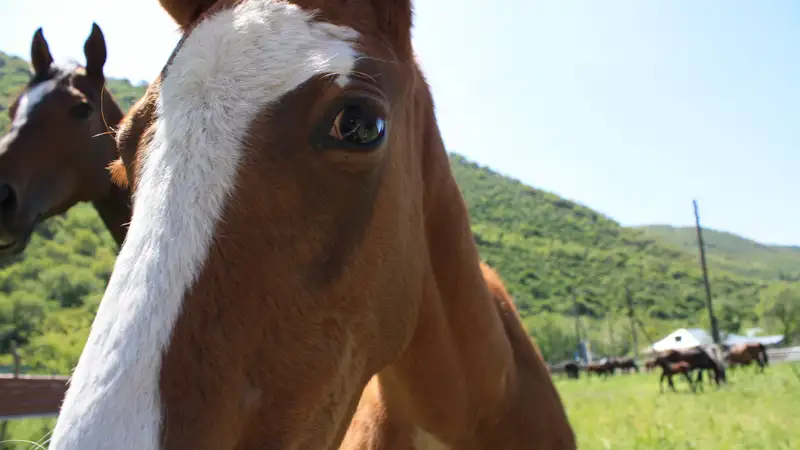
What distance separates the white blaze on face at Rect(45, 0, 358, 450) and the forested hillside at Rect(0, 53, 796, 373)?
3496 millimetres

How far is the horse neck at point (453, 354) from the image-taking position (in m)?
2.46

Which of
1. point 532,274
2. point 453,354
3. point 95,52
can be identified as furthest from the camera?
point 532,274

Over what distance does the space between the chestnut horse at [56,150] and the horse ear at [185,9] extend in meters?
2.43

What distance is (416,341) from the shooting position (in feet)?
7.98

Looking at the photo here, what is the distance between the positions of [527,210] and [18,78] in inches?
5025

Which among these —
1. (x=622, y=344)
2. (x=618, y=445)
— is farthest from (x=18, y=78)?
(x=618, y=445)

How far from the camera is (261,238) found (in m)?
1.48

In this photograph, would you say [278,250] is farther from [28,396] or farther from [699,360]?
[699,360]

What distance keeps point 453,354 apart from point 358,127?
1250 mm

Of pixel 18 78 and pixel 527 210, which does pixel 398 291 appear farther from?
pixel 527 210

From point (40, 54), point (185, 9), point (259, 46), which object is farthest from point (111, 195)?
point (259, 46)

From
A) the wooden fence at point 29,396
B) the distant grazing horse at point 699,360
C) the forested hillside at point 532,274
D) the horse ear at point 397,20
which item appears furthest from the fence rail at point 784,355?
the horse ear at point 397,20

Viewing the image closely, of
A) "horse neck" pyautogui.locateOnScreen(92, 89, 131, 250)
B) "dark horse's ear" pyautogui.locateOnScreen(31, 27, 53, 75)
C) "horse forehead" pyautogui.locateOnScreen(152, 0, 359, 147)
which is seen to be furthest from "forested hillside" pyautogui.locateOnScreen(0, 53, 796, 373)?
"horse forehead" pyautogui.locateOnScreen(152, 0, 359, 147)

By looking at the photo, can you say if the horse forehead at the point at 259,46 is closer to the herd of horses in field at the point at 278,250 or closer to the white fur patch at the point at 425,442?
the herd of horses in field at the point at 278,250
